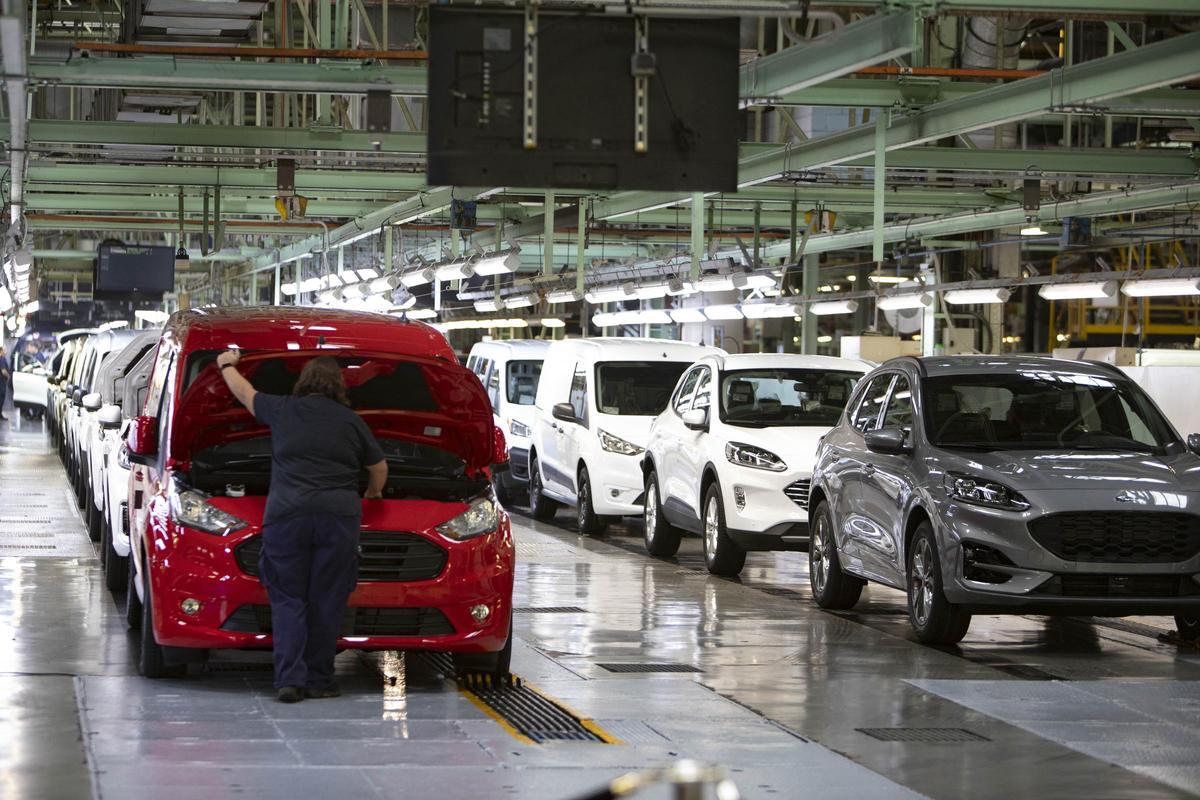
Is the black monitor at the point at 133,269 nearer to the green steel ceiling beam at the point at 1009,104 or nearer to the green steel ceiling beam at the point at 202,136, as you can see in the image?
the green steel ceiling beam at the point at 202,136

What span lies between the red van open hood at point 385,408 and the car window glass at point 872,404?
3.27 meters

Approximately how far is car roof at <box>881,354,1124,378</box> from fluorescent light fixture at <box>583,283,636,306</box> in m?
16.9

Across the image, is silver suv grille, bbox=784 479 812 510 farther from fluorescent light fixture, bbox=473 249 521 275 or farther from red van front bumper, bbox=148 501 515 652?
fluorescent light fixture, bbox=473 249 521 275

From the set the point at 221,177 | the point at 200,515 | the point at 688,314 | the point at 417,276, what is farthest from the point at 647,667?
the point at 688,314

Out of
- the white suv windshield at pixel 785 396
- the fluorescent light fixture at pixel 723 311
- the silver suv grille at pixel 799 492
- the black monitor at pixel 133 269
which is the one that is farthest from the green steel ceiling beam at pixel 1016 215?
the black monitor at pixel 133 269

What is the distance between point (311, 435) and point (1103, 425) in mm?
5425

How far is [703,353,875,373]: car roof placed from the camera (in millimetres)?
15672

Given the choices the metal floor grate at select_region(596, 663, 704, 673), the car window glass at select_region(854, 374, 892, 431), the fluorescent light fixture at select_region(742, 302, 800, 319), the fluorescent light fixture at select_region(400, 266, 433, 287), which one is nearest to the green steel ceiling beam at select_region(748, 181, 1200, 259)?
the fluorescent light fixture at select_region(742, 302, 800, 319)

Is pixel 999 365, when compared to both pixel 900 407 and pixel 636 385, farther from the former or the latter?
pixel 636 385

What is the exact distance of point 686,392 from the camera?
53.7 feet

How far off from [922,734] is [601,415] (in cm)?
1060

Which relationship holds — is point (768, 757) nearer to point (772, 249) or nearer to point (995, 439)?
point (995, 439)

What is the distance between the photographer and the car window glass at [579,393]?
18.9m

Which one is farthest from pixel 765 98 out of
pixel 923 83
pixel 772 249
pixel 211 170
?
pixel 772 249
